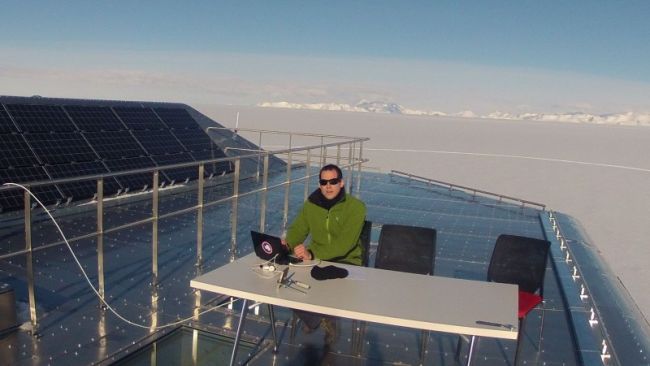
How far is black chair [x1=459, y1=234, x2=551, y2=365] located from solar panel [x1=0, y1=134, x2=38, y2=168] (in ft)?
16.0

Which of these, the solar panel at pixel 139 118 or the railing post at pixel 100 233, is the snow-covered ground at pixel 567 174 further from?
the railing post at pixel 100 233

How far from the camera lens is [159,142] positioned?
25.3ft

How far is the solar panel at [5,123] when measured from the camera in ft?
19.5

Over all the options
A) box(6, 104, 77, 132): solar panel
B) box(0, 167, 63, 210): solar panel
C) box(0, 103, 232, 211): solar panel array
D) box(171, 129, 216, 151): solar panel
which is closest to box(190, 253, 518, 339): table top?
box(0, 167, 63, 210): solar panel

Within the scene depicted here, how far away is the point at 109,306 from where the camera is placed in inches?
124

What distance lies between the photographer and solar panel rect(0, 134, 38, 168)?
549cm

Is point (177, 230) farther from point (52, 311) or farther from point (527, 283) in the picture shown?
point (527, 283)

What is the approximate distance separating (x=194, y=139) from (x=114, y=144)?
70.1 inches

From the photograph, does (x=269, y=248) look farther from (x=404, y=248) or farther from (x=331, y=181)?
(x=404, y=248)

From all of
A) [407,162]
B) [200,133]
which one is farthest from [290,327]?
[407,162]

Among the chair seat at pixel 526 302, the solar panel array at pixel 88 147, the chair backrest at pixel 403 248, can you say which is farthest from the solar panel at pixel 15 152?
the chair seat at pixel 526 302

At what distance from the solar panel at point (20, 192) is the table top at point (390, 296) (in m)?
3.64

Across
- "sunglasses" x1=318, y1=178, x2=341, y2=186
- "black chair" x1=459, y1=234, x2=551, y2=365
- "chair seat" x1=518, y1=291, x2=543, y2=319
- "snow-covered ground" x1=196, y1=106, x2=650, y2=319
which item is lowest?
"snow-covered ground" x1=196, y1=106, x2=650, y2=319

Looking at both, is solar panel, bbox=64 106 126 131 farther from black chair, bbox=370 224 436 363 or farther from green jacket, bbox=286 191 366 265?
black chair, bbox=370 224 436 363
